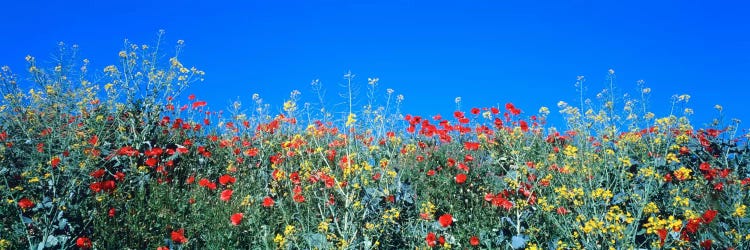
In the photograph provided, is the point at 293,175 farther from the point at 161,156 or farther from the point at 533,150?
the point at 533,150

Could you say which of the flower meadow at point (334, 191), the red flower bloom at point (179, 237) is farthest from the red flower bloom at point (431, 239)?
the red flower bloom at point (179, 237)

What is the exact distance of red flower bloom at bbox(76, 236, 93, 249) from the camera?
409 cm

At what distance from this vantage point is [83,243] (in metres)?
4.12

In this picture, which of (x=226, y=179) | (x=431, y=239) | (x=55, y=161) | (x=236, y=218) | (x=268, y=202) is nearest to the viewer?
(x=55, y=161)

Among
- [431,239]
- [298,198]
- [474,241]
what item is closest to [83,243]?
[298,198]

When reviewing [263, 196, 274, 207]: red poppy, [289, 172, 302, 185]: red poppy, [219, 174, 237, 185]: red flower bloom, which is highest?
[219, 174, 237, 185]: red flower bloom

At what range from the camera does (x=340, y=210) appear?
4.67 metres

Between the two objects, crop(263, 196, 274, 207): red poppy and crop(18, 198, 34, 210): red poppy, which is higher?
crop(263, 196, 274, 207): red poppy

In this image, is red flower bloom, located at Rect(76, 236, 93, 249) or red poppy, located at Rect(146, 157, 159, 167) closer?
red flower bloom, located at Rect(76, 236, 93, 249)

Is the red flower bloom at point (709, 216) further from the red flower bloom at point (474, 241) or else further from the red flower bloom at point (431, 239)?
the red flower bloom at point (431, 239)

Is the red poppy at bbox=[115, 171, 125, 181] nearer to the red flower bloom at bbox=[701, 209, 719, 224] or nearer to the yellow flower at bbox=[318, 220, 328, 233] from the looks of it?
the yellow flower at bbox=[318, 220, 328, 233]

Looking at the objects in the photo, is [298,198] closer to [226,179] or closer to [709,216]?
[226,179]

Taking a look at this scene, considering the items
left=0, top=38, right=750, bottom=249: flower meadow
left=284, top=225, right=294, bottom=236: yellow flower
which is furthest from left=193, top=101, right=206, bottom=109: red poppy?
left=284, top=225, right=294, bottom=236: yellow flower

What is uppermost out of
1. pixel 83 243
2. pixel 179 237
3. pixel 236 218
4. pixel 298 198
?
pixel 298 198
